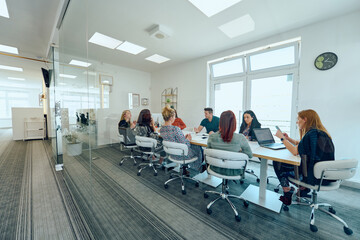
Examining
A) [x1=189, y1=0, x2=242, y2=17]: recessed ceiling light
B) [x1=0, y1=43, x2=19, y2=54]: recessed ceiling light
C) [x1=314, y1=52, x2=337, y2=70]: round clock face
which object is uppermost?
[x1=0, y1=43, x2=19, y2=54]: recessed ceiling light

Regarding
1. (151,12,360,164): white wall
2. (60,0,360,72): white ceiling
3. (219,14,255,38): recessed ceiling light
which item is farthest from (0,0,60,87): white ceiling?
(151,12,360,164): white wall

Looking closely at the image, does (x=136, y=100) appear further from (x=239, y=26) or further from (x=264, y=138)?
(x=264, y=138)

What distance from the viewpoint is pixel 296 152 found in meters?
1.67

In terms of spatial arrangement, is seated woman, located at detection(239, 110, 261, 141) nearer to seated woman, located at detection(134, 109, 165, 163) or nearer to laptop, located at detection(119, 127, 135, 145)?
seated woman, located at detection(134, 109, 165, 163)

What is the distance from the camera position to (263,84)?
12.0ft

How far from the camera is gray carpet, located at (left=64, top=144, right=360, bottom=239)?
1.51 meters

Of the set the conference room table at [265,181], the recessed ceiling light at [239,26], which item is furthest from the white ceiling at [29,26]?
the conference room table at [265,181]

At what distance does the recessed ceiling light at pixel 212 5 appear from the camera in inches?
87.8

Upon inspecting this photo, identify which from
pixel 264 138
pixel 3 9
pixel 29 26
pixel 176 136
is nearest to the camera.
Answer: pixel 264 138

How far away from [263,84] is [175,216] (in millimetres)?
3696

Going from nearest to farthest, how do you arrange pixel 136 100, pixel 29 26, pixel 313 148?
1. pixel 313 148
2. pixel 29 26
3. pixel 136 100

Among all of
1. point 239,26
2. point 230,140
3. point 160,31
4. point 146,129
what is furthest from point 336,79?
point 146,129

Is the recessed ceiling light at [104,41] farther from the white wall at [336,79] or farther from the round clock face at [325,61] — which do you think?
the round clock face at [325,61]

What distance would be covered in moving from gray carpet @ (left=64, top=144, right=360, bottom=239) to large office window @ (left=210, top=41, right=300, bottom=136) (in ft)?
6.09
